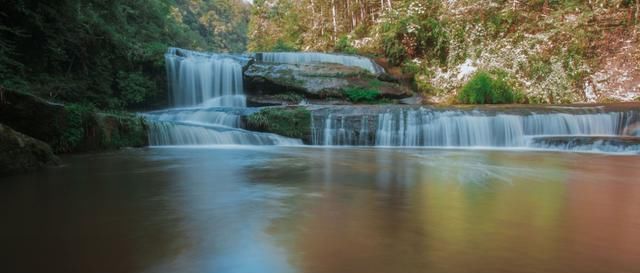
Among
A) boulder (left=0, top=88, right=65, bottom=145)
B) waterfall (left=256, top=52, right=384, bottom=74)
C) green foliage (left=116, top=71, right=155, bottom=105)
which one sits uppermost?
waterfall (left=256, top=52, right=384, bottom=74)

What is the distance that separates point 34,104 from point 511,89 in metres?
14.2

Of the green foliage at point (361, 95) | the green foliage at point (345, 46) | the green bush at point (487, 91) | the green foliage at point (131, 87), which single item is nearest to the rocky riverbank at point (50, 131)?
the green foliage at point (131, 87)

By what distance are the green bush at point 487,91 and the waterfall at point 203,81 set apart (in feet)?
26.4

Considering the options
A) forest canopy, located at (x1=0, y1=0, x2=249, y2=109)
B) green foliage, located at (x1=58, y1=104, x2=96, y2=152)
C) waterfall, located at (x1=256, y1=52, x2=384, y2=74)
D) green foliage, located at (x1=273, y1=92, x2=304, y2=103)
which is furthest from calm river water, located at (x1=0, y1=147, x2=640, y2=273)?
waterfall, located at (x1=256, y1=52, x2=384, y2=74)

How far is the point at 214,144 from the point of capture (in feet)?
31.2

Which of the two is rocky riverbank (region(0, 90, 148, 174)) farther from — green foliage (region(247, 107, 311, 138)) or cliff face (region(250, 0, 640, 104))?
cliff face (region(250, 0, 640, 104))

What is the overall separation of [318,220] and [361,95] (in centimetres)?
1152

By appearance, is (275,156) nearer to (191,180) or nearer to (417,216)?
(191,180)

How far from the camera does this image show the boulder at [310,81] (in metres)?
14.2

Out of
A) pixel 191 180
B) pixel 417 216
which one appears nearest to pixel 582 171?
pixel 417 216

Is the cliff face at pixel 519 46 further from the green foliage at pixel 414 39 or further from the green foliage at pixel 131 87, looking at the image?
the green foliage at pixel 131 87

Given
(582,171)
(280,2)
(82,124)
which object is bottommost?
(582,171)

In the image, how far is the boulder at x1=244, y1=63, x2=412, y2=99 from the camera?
1420 cm

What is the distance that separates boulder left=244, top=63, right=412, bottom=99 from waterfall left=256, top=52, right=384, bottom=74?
4.77ft
